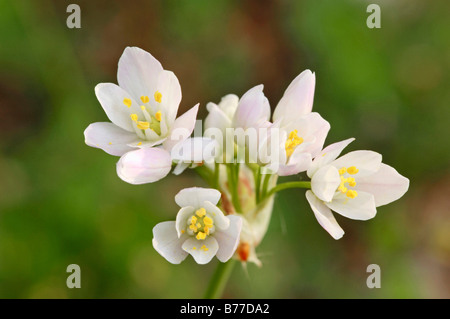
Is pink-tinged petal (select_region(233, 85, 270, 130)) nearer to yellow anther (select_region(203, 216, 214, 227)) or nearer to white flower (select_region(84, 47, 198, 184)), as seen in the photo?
white flower (select_region(84, 47, 198, 184))

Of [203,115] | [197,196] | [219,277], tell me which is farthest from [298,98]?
[203,115]

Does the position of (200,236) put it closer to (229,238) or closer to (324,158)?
(229,238)

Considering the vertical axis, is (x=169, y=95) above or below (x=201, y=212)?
above

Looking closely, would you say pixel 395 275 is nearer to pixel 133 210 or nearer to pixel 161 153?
pixel 133 210

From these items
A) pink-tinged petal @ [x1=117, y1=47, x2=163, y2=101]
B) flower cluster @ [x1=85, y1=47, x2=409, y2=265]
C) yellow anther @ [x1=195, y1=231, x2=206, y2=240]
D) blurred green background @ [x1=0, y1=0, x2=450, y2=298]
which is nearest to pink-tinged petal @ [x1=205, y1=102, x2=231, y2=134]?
flower cluster @ [x1=85, y1=47, x2=409, y2=265]

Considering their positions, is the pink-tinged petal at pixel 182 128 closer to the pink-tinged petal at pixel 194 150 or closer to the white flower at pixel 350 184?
the pink-tinged petal at pixel 194 150
